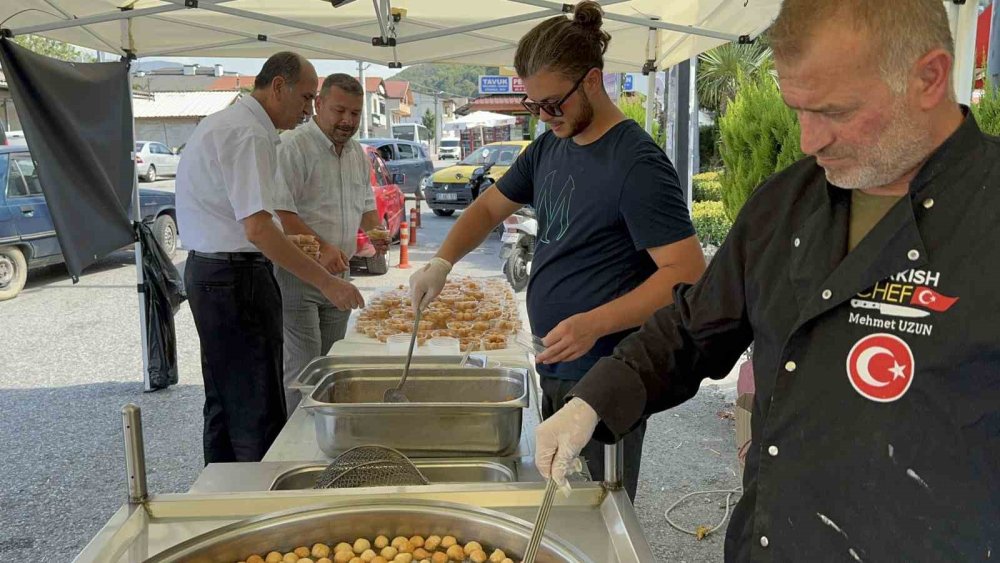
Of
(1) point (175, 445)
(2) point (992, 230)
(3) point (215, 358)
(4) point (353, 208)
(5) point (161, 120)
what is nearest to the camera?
(2) point (992, 230)

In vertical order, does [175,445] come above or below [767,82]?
below

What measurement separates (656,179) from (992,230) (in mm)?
900

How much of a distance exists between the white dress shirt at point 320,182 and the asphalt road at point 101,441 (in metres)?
1.41

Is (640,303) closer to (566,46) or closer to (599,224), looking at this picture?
(599,224)

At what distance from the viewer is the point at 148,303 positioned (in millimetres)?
4570

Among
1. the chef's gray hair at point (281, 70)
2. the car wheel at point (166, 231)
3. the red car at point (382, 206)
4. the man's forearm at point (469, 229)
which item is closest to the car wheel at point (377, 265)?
the red car at point (382, 206)

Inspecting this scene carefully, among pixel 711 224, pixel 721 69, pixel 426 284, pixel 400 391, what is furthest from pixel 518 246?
pixel 721 69

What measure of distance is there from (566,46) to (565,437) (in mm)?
1010

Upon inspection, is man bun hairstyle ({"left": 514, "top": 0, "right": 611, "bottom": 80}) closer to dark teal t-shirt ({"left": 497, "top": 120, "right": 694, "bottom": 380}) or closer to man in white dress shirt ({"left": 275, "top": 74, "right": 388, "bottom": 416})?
dark teal t-shirt ({"left": 497, "top": 120, "right": 694, "bottom": 380})

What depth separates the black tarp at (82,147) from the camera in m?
3.56

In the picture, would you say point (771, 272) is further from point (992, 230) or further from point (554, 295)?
point (554, 295)

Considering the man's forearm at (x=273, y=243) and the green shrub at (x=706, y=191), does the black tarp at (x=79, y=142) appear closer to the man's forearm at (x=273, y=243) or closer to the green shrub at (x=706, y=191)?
the man's forearm at (x=273, y=243)

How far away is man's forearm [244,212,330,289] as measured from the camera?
2.82m

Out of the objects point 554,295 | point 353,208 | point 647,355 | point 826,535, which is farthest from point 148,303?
point 826,535
